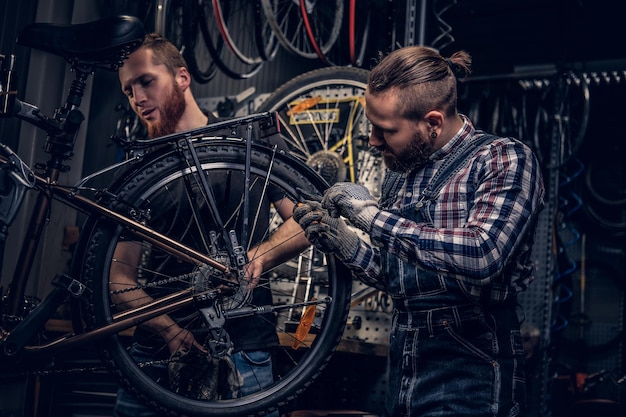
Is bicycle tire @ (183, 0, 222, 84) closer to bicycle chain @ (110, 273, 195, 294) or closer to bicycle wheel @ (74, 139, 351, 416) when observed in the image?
bicycle wheel @ (74, 139, 351, 416)

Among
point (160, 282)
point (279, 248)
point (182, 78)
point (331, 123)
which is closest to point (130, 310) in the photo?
point (160, 282)

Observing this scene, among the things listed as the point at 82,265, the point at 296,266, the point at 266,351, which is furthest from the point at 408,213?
the point at 296,266

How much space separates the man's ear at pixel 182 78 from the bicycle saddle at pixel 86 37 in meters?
0.33

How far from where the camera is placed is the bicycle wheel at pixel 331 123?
3.69m

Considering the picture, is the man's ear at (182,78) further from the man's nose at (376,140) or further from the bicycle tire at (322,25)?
the bicycle tire at (322,25)

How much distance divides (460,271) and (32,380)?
2439 millimetres

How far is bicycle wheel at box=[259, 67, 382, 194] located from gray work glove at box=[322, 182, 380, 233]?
1525mm

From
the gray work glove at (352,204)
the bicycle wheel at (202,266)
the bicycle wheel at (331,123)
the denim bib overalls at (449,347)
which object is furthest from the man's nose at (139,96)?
the denim bib overalls at (449,347)

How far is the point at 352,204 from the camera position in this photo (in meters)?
2.00

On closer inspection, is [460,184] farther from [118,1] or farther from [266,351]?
[118,1]

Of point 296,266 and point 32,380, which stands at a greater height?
point 296,266

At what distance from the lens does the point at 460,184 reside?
198 centimetres

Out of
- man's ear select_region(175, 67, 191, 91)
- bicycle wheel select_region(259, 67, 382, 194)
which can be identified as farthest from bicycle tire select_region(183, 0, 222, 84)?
man's ear select_region(175, 67, 191, 91)

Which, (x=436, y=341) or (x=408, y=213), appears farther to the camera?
(x=408, y=213)
